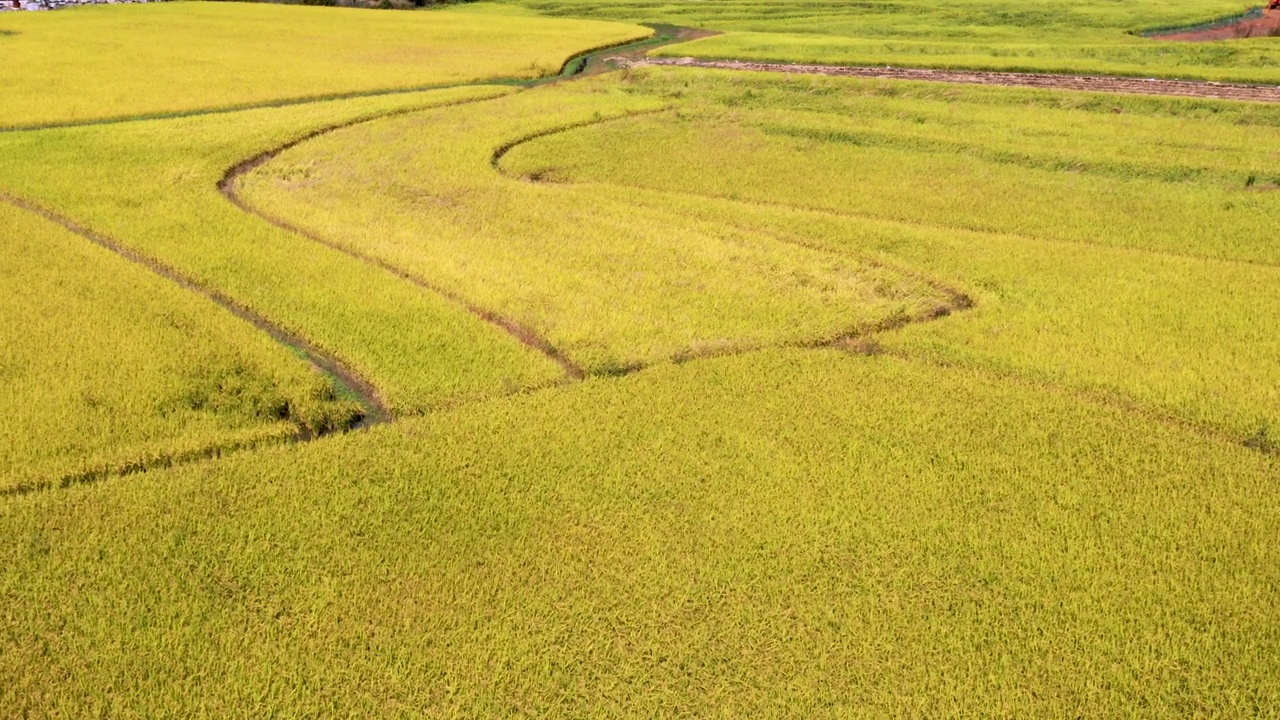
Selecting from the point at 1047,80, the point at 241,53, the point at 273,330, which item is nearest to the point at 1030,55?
the point at 1047,80

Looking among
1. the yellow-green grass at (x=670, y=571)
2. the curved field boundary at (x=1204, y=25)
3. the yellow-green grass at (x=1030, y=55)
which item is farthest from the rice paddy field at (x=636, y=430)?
the curved field boundary at (x=1204, y=25)

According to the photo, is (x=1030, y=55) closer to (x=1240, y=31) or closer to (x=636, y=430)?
(x=1240, y=31)

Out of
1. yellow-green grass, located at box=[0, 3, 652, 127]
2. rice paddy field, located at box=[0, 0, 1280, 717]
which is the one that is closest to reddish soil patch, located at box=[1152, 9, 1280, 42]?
yellow-green grass, located at box=[0, 3, 652, 127]

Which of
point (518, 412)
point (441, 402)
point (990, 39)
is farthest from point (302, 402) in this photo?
point (990, 39)

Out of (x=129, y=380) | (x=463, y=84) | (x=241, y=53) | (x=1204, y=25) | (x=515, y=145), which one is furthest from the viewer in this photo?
(x=1204, y=25)

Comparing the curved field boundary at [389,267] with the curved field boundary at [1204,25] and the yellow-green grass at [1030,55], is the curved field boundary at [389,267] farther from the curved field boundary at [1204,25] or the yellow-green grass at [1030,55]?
the curved field boundary at [1204,25]

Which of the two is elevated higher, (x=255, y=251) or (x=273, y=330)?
(x=255, y=251)
